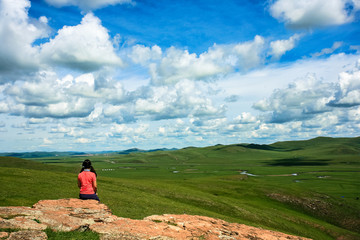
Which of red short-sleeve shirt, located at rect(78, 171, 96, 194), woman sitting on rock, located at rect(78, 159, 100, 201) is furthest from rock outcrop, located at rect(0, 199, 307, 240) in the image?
red short-sleeve shirt, located at rect(78, 171, 96, 194)

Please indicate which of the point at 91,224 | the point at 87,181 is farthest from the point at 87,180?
the point at 91,224

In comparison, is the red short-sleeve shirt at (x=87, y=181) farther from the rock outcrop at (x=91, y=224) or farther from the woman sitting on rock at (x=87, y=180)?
the rock outcrop at (x=91, y=224)

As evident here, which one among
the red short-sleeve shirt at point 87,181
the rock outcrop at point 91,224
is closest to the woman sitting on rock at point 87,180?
the red short-sleeve shirt at point 87,181

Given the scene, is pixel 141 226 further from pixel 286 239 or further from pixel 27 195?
pixel 27 195

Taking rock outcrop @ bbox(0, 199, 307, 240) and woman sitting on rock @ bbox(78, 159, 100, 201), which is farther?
woman sitting on rock @ bbox(78, 159, 100, 201)

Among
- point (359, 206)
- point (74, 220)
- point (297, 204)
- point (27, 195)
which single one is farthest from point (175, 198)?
point (359, 206)

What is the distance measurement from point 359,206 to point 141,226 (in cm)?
9334

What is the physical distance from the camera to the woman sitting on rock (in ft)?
72.2

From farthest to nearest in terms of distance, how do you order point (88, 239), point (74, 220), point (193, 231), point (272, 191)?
1. point (272, 191)
2. point (193, 231)
3. point (74, 220)
4. point (88, 239)

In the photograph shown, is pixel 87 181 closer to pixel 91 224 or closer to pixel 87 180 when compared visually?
pixel 87 180

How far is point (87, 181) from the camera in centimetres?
2239

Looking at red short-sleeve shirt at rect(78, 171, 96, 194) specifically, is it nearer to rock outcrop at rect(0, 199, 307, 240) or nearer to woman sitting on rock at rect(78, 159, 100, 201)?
woman sitting on rock at rect(78, 159, 100, 201)

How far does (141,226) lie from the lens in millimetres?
18344

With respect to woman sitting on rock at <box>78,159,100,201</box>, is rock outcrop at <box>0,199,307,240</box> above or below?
below
